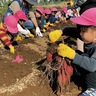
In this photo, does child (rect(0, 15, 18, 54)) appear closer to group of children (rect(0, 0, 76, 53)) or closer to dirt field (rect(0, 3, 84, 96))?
group of children (rect(0, 0, 76, 53))

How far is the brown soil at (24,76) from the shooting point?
4.02m

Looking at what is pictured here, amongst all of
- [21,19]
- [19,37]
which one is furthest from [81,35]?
[19,37]

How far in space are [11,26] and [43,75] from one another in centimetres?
140

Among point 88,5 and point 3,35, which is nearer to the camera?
point 88,5

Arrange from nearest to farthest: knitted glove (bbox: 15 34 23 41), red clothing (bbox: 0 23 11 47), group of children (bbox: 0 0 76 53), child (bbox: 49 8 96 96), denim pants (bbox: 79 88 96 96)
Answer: child (bbox: 49 8 96 96) < denim pants (bbox: 79 88 96 96) < red clothing (bbox: 0 23 11 47) < group of children (bbox: 0 0 76 53) < knitted glove (bbox: 15 34 23 41)

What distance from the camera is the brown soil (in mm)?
4020

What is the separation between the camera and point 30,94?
3.96 meters

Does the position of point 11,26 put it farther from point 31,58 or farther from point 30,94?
point 30,94

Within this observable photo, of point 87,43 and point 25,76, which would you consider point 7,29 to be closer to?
point 25,76

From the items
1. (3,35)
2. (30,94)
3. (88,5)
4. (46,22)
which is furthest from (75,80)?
(46,22)

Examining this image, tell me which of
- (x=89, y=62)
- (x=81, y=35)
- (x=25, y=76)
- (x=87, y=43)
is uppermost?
(x=81, y=35)

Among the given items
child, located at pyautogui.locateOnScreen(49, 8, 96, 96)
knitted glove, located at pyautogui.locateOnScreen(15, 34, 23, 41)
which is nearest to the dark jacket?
child, located at pyautogui.locateOnScreen(49, 8, 96, 96)

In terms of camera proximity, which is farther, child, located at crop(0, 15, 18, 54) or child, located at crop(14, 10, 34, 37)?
child, located at crop(14, 10, 34, 37)

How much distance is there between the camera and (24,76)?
437cm
